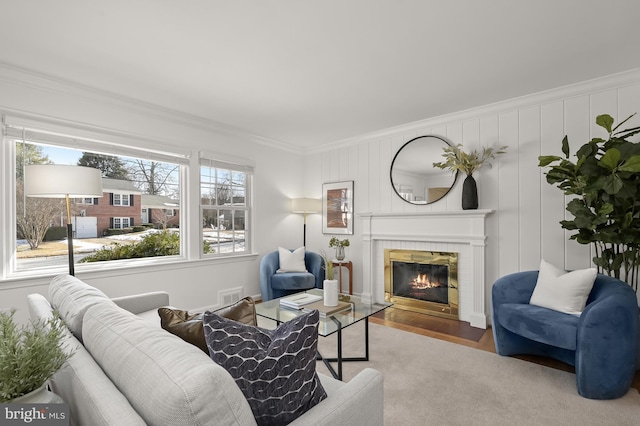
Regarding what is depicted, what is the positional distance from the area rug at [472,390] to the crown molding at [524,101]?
2.55 m

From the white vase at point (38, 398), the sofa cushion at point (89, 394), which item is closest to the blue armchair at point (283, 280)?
the sofa cushion at point (89, 394)

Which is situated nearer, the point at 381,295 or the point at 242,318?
the point at 242,318

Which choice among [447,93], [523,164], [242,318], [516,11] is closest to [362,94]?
[447,93]

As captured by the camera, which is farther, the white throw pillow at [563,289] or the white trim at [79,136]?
the white trim at [79,136]

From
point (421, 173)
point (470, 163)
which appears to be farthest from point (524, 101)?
point (421, 173)

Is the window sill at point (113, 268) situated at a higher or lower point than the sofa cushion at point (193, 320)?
lower

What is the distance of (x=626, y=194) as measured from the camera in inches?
93.8

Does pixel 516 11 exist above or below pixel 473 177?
above

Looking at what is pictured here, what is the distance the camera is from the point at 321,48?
8.22 ft

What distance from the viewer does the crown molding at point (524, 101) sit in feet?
9.77

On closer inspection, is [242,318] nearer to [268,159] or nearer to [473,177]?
[473,177]

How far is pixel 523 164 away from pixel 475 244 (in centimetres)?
99

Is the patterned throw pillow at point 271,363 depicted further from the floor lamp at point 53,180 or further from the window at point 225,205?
the window at point 225,205

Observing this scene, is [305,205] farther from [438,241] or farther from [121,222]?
[121,222]
